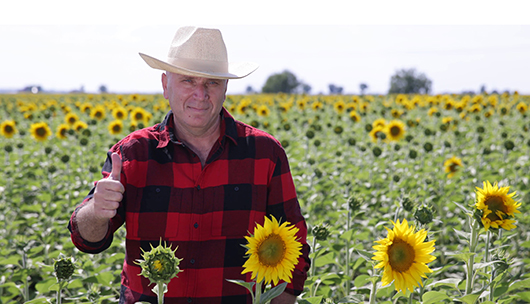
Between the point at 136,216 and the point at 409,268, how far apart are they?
1.26 metres

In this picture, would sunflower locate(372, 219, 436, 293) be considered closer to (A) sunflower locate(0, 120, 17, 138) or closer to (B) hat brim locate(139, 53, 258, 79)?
(B) hat brim locate(139, 53, 258, 79)

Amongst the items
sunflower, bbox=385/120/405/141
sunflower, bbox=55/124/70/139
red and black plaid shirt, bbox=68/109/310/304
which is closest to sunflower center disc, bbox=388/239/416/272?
red and black plaid shirt, bbox=68/109/310/304

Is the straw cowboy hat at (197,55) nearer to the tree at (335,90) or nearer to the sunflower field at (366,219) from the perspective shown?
the sunflower field at (366,219)

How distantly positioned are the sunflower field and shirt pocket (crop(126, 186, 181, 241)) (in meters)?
0.36

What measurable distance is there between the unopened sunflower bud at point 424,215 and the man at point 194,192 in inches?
22.3

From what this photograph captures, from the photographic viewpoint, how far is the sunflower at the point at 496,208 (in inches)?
78.5

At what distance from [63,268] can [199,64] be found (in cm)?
114

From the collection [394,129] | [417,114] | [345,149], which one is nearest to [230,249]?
[394,129]

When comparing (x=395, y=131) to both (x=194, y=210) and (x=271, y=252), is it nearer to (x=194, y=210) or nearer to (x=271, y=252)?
(x=194, y=210)

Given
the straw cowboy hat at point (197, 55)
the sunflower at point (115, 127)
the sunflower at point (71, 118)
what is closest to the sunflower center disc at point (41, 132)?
the sunflower at point (71, 118)

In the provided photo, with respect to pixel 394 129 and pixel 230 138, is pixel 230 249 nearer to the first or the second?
pixel 230 138

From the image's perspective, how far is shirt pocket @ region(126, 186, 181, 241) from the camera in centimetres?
220

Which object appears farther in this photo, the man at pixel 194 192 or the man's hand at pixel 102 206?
the man at pixel 194 192

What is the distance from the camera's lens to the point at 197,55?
2.23 metres
